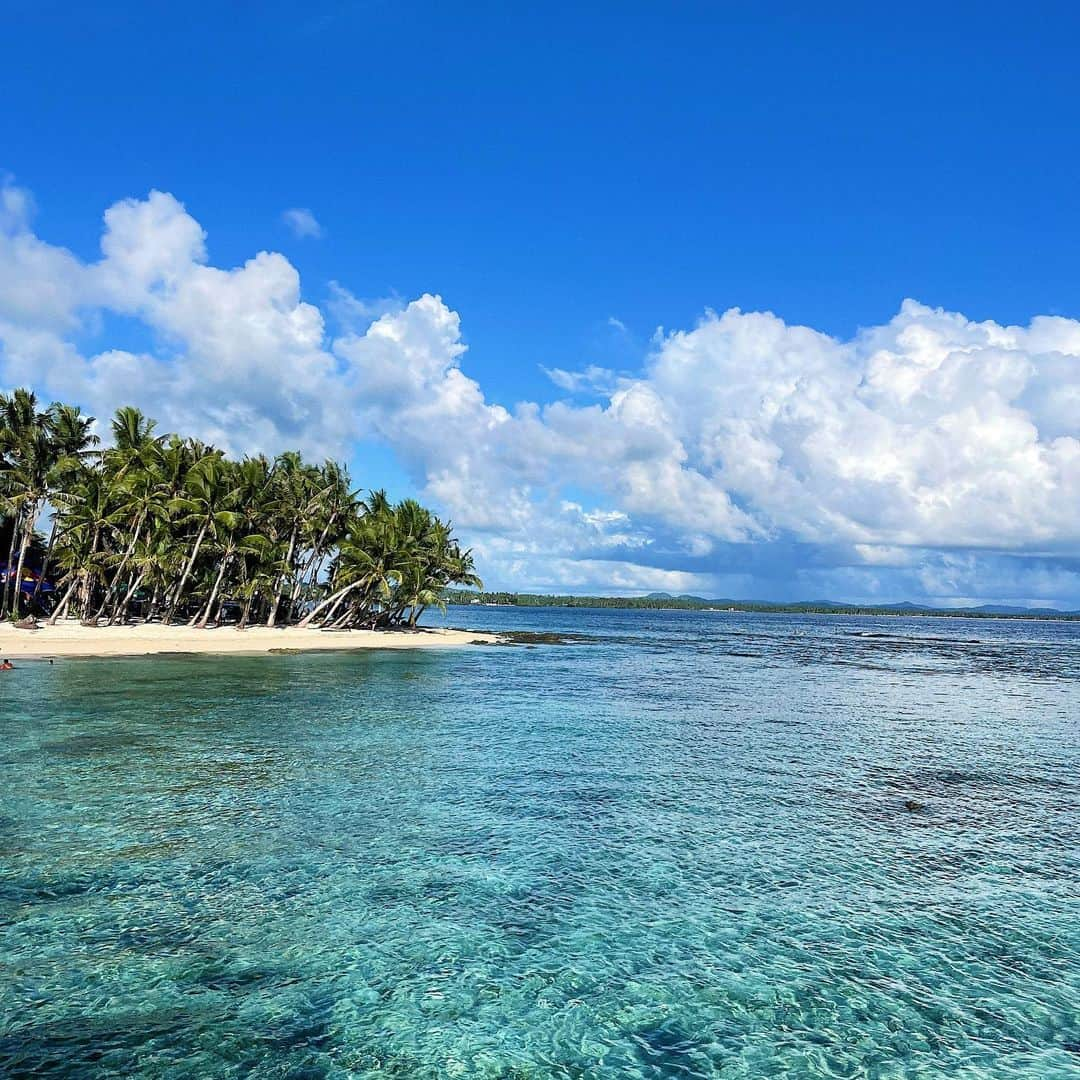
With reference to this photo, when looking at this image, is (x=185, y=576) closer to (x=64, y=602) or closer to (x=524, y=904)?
(x=64, y=602)

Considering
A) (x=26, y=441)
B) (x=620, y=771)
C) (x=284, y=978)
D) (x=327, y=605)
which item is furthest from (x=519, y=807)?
(x=327, y=605)

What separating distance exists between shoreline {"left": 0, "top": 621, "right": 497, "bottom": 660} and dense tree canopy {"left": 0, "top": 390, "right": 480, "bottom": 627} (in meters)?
4.00

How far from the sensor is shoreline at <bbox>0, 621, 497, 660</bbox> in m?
45.3

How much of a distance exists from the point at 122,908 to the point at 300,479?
58.5 meters

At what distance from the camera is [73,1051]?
7.09 m

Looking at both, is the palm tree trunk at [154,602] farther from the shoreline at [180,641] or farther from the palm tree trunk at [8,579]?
the palm tree trunk at [8,579]

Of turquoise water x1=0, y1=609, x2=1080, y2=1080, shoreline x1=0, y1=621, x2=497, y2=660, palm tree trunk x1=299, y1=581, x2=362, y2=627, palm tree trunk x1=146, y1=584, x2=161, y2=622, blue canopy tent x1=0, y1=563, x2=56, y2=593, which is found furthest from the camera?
palm tree trunk x1=299, y1=581, x2=362, y2=627

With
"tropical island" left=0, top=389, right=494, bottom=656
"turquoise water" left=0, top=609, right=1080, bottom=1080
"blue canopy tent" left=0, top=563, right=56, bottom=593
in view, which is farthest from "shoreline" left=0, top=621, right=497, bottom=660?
"turquoise water" left=0, top=609, right=1080, bottom=1080

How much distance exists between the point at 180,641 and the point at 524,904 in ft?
163

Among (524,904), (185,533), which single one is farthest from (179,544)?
(524,904)

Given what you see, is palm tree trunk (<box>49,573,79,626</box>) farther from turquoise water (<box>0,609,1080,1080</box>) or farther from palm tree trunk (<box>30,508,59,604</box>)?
turquoise water (<box>0,609,1080,1080</box>)

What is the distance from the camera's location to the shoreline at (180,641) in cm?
4528

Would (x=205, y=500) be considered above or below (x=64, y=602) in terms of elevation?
above

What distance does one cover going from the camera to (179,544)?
59719mm
